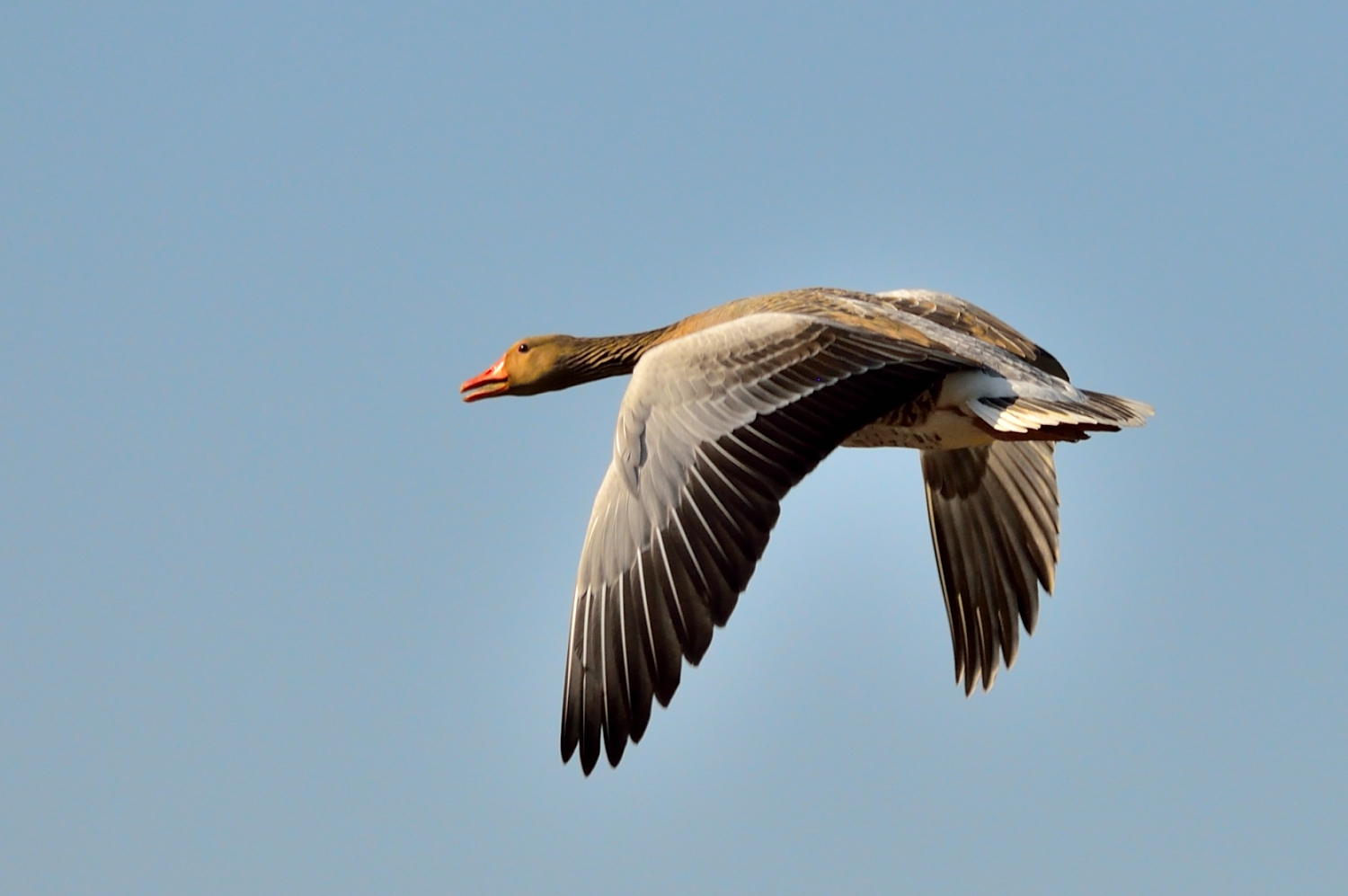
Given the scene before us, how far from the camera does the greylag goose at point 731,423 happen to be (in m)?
9.55

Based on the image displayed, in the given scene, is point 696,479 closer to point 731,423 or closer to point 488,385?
point 731,423

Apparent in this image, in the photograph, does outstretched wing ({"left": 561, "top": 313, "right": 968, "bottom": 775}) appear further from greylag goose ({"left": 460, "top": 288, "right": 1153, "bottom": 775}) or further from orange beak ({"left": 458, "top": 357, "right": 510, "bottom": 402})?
orange beak ({"left": 458, "top": 357, "right": 510, "bottom": 402})

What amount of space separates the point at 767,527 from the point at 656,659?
1.04 meters

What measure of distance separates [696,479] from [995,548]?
528cm

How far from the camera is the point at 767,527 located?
9.72 meters

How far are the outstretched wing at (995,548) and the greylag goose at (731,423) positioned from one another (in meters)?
1.47

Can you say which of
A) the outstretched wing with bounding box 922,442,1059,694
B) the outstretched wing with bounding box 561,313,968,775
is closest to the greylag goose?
the outstretched wing with bounding box 561,313,968,775

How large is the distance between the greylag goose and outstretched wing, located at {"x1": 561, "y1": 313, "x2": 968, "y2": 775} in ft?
0.04

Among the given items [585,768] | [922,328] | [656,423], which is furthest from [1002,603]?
[585,768]

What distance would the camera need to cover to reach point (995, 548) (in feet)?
47.8

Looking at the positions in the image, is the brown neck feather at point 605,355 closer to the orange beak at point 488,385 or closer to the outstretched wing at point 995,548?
the orange beak at point 488,385

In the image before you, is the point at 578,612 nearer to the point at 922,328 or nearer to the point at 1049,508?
the point at 922,328

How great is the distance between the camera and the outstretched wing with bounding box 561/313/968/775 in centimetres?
951

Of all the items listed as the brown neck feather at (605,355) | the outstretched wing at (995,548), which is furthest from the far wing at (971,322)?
the brown neck feather at (605,355)
